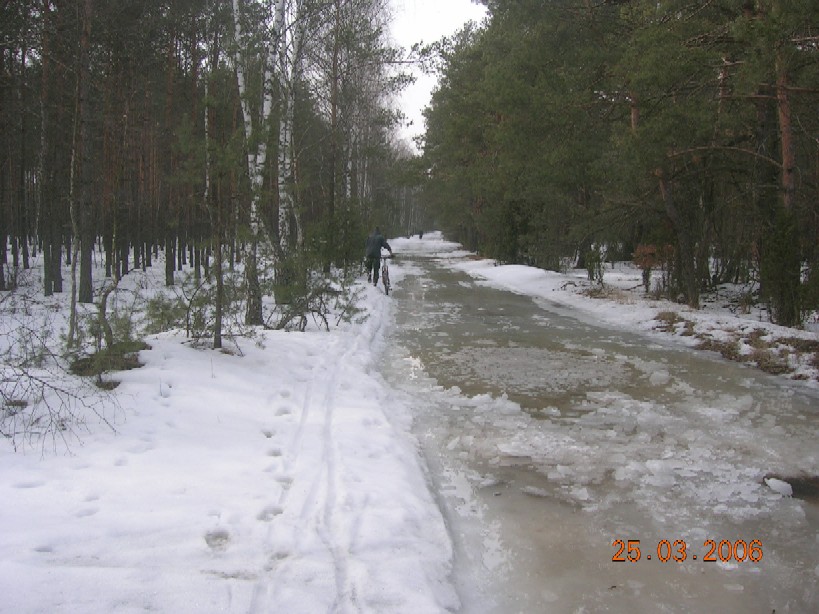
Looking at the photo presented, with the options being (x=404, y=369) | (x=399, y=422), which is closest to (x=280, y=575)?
Result: (x=399, y=422)

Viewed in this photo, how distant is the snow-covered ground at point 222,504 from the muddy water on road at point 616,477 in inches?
13.9

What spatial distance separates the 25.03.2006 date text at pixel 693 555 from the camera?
11.8ft

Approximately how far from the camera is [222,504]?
393 cm

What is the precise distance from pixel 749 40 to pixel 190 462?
9.97 m

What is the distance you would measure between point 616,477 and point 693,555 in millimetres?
1164

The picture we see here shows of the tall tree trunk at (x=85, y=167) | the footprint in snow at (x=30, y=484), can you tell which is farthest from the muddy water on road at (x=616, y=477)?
the tall tree trunk at (x=85, y=167)

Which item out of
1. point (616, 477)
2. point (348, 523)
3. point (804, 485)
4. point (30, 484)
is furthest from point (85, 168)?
point (804, 485)

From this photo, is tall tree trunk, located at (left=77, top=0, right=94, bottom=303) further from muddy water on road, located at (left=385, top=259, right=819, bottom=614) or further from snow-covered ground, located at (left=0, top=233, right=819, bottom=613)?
muddy water on road, located at (left=385, top=259, right=819, bottom=614)

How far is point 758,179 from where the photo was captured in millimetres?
13172

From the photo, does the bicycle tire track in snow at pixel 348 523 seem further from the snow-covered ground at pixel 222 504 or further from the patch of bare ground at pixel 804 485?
the patch of bare ground at pixel 804 485

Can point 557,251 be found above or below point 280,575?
above

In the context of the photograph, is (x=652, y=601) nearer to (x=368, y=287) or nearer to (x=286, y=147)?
(x=286, y=147)

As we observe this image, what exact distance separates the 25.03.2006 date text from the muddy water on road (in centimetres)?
1

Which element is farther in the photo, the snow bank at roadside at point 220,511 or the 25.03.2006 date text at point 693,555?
the 25.03.2006 date text at point 693,555
